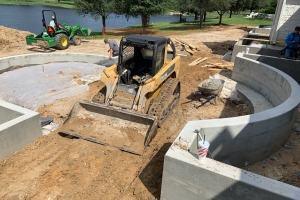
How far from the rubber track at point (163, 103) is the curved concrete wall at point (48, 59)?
5.26 m

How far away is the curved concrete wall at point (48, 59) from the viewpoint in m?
11.4

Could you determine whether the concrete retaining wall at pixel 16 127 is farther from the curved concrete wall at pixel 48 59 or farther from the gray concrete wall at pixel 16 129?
the curved concrete wall at pixel 48 59

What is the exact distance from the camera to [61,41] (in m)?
14.7

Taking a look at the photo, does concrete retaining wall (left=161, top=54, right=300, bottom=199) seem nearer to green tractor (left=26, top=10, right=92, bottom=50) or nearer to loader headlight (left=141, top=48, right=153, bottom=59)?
loader headlight (left=141, top=48, right=153, bottom=59)

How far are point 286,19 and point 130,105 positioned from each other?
10788 mm

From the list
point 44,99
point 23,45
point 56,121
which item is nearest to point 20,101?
point 44,99

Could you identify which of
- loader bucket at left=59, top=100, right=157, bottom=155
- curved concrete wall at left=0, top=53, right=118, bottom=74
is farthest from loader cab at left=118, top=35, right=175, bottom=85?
curved concrete wall at left=0, top=53, right=118, bottom=74

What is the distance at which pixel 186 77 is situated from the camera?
10.3m

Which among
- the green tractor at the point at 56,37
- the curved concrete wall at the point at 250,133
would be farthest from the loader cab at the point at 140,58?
the green tractor at the point at 56,37

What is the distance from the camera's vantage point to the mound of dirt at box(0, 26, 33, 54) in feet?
48.6

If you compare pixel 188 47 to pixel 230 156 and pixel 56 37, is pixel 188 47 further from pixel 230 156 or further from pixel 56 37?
pixel 230 156

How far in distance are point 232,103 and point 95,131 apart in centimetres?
466

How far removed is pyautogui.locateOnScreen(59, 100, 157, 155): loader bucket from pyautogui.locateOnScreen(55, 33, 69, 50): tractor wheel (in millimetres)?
9720

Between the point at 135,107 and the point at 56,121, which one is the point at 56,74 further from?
the point at 135,107
